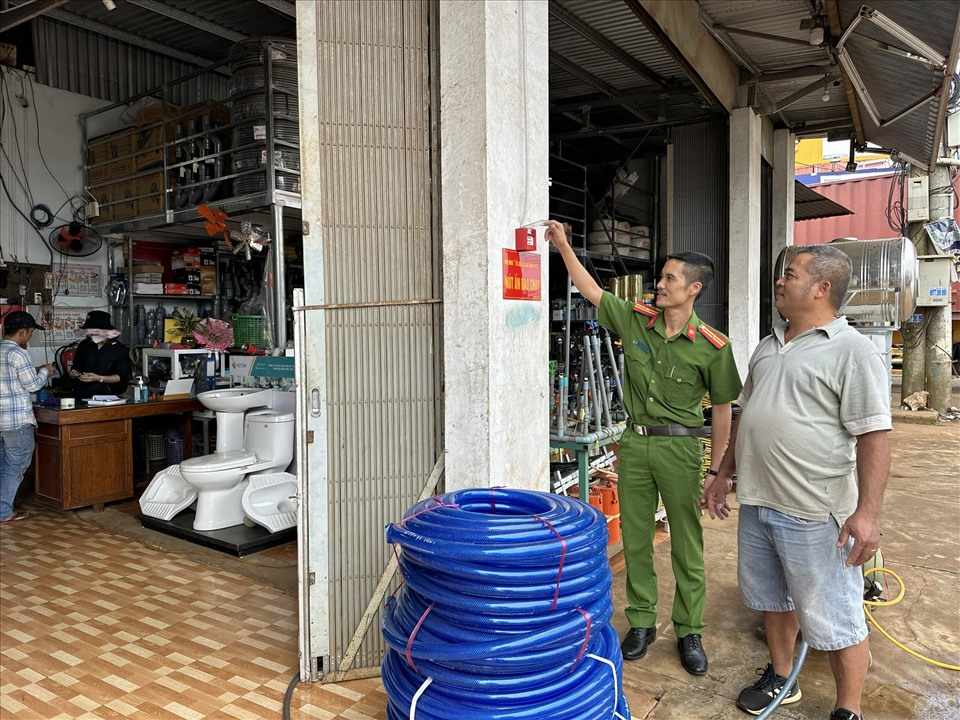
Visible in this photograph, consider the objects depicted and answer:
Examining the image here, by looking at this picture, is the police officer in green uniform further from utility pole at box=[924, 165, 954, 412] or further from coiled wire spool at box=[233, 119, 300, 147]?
utility pole at box=[924, 165, 954, 412]

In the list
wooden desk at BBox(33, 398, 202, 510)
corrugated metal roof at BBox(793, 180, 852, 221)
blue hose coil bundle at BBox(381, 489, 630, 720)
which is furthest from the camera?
corrugated metal roof at BBox(793, 180, 852, 221)

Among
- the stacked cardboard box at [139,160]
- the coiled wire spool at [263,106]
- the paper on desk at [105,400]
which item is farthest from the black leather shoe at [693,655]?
the stacked cardboard box at [139,160]

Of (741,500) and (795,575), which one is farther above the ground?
(741,500)

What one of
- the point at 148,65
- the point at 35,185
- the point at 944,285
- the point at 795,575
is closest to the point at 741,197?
the point at 944,285

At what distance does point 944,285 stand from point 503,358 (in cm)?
998

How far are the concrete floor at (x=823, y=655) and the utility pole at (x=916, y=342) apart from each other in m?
6.41

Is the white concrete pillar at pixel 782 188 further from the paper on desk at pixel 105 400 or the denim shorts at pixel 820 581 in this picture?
the paper on desk at pixel 105 400

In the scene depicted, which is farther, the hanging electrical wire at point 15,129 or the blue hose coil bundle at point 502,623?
the hanging electrical wire at point 15,129

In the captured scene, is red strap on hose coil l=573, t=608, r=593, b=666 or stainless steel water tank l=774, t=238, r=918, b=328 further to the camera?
stainless steel water tank l=774, t=238, r=918, b=328

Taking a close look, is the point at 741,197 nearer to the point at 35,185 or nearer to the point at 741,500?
the point at 741,500

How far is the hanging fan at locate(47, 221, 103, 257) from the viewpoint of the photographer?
25.4 ft

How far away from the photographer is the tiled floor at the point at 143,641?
280 centimetres

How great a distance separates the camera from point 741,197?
7.68 metres

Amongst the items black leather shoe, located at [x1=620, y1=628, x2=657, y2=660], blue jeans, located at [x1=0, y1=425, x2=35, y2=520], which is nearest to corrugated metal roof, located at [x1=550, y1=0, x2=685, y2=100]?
black leather shoe, located at [x1=620, y1=628, x2=657, y2=660]
